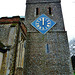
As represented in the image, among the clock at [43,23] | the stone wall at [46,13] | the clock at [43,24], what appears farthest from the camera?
the stone wall at [46,13]

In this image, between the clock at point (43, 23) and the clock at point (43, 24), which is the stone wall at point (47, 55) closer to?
the clock at point (43, 24)

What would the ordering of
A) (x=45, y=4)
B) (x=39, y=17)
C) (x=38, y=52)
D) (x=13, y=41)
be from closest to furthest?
1. (x=13, y=41)
2. (x=38, y=52)
3. (x=39, y=17)
4. (x=45, y=4)

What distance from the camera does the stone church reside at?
22.0ft

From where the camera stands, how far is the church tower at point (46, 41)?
9328 mm

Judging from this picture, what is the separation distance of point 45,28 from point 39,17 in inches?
76.7

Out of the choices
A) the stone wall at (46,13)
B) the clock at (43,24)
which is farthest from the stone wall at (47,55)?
the stone wall at (46,13)

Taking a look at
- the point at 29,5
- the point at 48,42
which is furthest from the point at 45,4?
the point at 48,42

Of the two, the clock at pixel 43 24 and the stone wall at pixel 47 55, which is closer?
the stone wall at pixel 47 55

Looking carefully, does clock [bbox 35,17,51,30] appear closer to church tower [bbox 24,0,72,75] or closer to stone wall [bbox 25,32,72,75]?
church tower [bbox 24,0,72,75]

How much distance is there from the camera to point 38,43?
35.0 feet

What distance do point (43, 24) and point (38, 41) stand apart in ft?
7.71

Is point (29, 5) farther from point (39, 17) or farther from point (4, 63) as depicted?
point (4, 63)

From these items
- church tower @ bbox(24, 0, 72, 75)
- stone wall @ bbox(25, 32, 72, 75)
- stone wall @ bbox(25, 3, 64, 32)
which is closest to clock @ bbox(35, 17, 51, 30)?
church tower @ bbox(24, 0, 72, 75)

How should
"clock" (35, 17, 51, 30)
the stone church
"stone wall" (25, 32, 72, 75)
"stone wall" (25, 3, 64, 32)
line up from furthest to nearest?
"stone wall" (25, 3, 64, 32) < "clock" (35, 17, 51, 30) < "stone wall" (25, 32, 72, 75) < the stone church
